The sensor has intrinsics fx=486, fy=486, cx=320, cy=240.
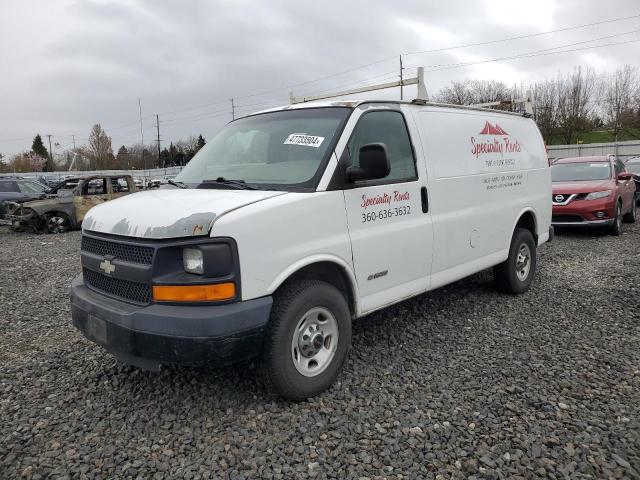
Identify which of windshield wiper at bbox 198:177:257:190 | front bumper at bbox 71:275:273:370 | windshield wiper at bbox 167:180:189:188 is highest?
windshield wiper at bbox 167:180:189:188

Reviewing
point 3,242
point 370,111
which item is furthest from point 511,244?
point 3,242

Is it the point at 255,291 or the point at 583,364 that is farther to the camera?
the point at 583,364

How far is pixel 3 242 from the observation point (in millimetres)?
12359

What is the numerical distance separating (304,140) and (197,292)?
1.50 metres

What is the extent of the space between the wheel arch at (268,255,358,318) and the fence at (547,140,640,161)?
37.4 m

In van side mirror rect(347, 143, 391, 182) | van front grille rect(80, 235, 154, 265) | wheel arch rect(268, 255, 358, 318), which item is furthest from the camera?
van side mirror rect(347, 143, 391, 182)

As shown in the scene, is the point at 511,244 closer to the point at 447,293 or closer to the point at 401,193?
the point at 447,293

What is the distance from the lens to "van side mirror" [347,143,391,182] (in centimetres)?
348

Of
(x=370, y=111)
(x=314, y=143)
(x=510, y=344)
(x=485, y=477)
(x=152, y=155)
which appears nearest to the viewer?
(x=485, y=477)

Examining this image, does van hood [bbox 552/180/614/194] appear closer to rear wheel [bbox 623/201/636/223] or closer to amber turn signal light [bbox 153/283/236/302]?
rear wheel [bbox 623/201/636/223]

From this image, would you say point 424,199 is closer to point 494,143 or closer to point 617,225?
point 494,143

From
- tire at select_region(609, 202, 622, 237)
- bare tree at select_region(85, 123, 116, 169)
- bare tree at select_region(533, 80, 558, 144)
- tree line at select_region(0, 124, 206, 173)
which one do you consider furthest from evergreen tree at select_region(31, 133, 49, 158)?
A: tire at select_region(609, 202, 622, 237)

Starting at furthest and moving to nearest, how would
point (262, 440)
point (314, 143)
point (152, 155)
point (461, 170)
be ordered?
point (152, 155) < point (461, 170) < point (314, 143) < point (262, 440)

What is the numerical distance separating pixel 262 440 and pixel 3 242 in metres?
12.2
